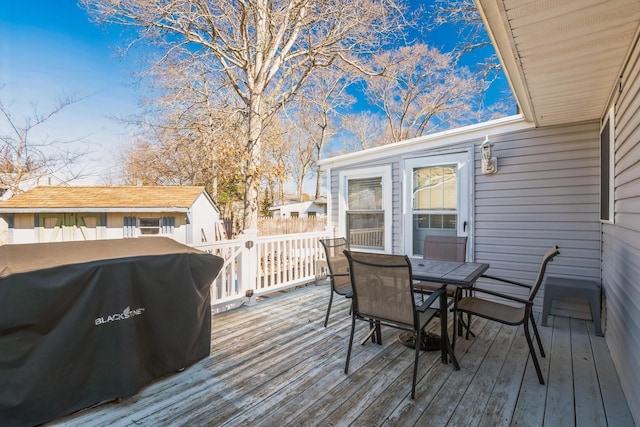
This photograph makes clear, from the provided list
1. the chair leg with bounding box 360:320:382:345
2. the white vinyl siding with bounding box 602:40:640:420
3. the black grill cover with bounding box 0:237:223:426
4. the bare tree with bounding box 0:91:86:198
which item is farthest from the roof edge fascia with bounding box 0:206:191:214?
the white vinyl siding with bounding box 602:40:640:420

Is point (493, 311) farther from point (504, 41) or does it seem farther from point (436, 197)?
point (436, 197)

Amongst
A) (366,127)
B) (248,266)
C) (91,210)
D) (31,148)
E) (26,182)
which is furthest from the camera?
(366,127)

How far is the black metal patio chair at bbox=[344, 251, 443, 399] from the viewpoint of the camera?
7.05ft

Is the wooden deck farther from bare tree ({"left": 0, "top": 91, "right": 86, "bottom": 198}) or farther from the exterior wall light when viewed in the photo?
bare tree ({"left": 0, "top": 91, "right": 86, "bottom": 198})

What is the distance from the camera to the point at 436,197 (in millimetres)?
4637

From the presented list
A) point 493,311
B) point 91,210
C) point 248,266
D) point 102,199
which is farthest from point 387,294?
point 102,199

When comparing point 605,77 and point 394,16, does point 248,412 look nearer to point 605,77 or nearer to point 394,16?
Result: point 605,77

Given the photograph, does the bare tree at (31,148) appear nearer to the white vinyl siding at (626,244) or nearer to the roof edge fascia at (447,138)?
the roof edge fascia at (447,138)

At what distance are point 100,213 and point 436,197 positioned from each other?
12504 mm

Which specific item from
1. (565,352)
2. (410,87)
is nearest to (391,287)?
(565,352)

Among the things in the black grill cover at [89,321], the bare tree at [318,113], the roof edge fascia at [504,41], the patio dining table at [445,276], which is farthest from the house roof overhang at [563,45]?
the bare tree at [318,113]

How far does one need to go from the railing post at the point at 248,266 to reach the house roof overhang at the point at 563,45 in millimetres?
3265

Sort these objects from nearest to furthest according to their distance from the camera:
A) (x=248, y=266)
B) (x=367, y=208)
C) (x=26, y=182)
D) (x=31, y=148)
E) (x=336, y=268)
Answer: (x=336, y=268), (x=248, y=266), (x=367, y=208), (x=31, y=148), (x=26, y=182)

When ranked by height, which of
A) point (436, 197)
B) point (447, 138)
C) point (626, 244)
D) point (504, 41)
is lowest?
point (626, 244)
